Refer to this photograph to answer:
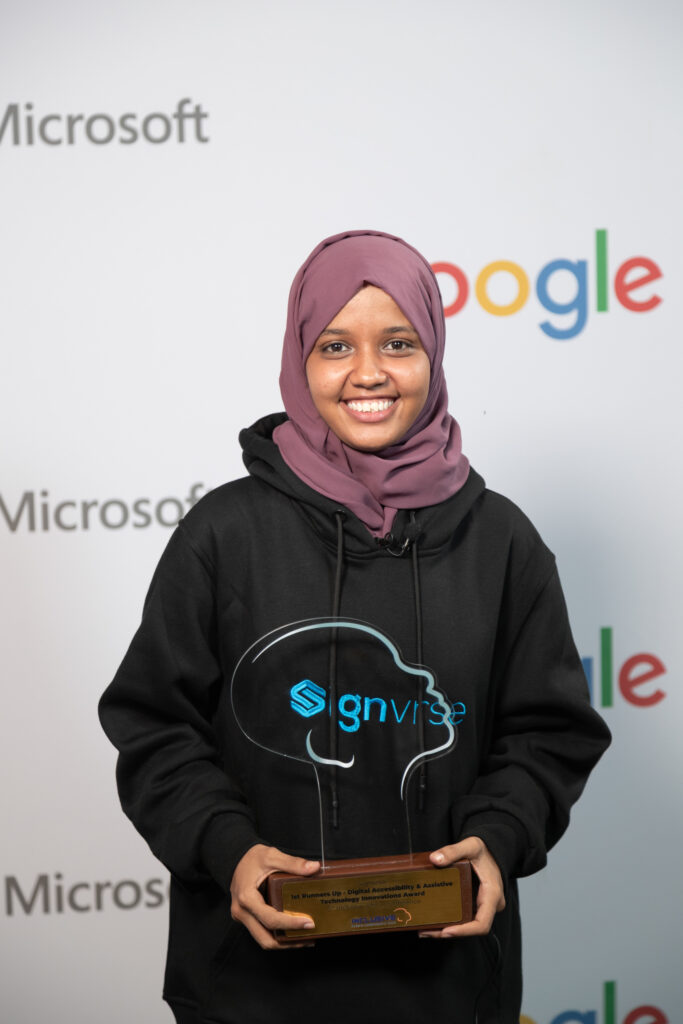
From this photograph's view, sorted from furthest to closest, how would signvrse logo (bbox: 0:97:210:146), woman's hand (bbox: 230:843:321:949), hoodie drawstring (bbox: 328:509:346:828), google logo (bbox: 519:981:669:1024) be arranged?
google logo (bbox: 519:981:669:1024) → signvrse logo (bbox: 0:97:210:146) → hoodie drawstring (bbox: 328:509:346:828) → woman's hand (bbox: 230:843:321:949)

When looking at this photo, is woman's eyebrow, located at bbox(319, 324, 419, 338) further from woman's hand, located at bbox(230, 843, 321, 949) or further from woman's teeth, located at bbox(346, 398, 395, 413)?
woman's hand, located at bbox(230, 843, 321, 949)

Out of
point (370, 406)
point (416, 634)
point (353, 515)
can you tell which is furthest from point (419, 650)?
point (370, 406)

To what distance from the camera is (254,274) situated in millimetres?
2098

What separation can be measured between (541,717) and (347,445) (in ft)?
1.12

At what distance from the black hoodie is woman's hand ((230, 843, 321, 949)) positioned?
0.06m

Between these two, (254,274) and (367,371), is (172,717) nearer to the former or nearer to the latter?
(367,371)

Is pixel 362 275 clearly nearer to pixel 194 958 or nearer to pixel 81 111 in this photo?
pixel 194 958

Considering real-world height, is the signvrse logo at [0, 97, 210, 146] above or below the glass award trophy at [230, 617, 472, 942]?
above

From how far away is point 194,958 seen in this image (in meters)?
1.22

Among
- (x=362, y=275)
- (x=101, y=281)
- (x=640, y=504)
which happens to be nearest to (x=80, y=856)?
(x=101, y=281)

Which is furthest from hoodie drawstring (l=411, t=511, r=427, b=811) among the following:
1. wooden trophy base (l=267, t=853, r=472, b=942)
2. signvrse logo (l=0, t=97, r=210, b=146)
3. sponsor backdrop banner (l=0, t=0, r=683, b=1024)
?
signvrse logo (l=0, t=97, r=210, b=146)

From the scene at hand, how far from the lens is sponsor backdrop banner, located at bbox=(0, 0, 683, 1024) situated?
2.08 metres

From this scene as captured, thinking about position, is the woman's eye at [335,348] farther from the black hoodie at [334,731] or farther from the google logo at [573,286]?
the google logo at [573,286]

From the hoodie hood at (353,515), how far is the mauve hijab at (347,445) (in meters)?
0.01
